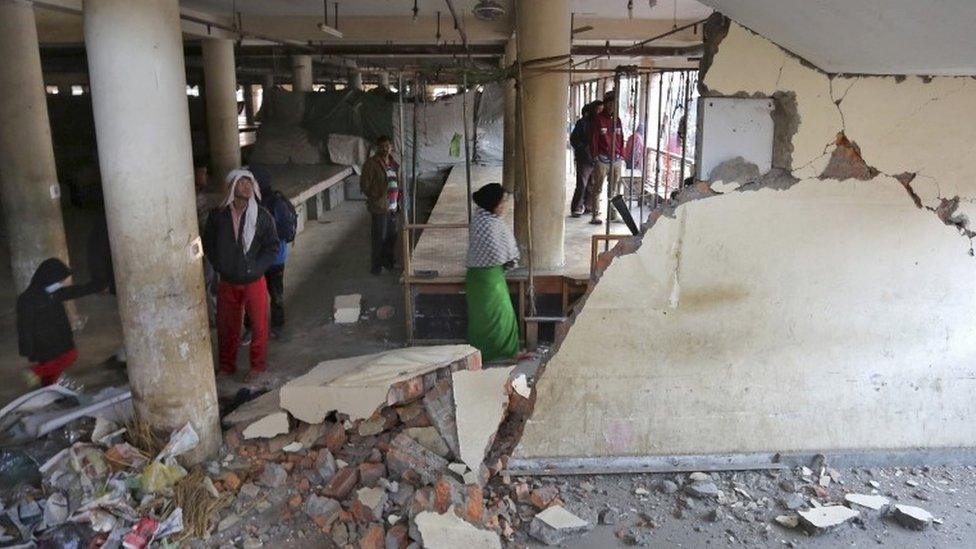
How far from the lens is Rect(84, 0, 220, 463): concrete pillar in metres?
3.93

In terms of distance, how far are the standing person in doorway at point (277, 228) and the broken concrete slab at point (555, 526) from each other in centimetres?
308

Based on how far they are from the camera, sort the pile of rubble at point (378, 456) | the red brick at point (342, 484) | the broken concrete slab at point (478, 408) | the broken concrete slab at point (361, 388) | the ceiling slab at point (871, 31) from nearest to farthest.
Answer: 1. the ceiling slab at point (871, 31)
2. the pile of rubble at point (378, 456)
3. the red brick at point (342, 484)
4. the broken concrete slab at point (478, 408)
5. the broken concrete slab at point (361, 388)

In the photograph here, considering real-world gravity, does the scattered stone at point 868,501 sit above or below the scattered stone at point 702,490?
below

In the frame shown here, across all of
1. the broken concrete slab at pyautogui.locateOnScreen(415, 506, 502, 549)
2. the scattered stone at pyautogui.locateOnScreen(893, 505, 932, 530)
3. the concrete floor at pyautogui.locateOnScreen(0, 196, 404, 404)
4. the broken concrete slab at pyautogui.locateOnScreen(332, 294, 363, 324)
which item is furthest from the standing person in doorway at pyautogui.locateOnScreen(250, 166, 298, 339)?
the scattered stone at pyautogui.locateOnScreen(893, 505, 932, 530)

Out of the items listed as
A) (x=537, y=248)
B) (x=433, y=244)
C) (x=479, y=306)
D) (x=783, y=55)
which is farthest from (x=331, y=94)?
(x=783, y=55)

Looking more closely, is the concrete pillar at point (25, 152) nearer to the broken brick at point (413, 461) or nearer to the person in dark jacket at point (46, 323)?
the person in dark jacket at point (46, 323)

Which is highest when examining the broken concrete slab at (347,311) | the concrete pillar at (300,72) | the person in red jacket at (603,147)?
the concrete pillar at (300,72)

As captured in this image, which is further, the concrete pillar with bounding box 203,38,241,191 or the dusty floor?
the concrete pillar with bounding box 203,38,241,191

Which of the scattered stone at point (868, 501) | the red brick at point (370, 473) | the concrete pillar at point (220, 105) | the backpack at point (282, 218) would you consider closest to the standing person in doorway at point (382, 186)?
the backpack at point (282, 218)

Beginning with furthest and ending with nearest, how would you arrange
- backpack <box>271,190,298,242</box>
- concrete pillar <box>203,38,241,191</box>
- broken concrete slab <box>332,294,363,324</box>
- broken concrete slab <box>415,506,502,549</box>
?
concrete pillar <box>203,38,241,191</box>, broken concrete slab <box>332,294,363,324</box>, backpack <box>271,190,298,242</box>, broken concrete slab <box>415,506,502,549</box>

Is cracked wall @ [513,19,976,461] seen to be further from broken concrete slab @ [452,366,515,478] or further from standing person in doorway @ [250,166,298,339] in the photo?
standing person in doorway @ [250,166,298,339]

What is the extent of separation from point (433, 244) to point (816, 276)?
446cm

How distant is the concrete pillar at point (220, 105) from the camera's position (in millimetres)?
11836

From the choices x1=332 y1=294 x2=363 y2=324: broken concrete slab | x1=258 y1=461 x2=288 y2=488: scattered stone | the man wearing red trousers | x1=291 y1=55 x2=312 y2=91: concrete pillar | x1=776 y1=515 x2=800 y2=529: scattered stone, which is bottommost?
x1=776 y1=515 x2=800 y2=529: scattered stone
